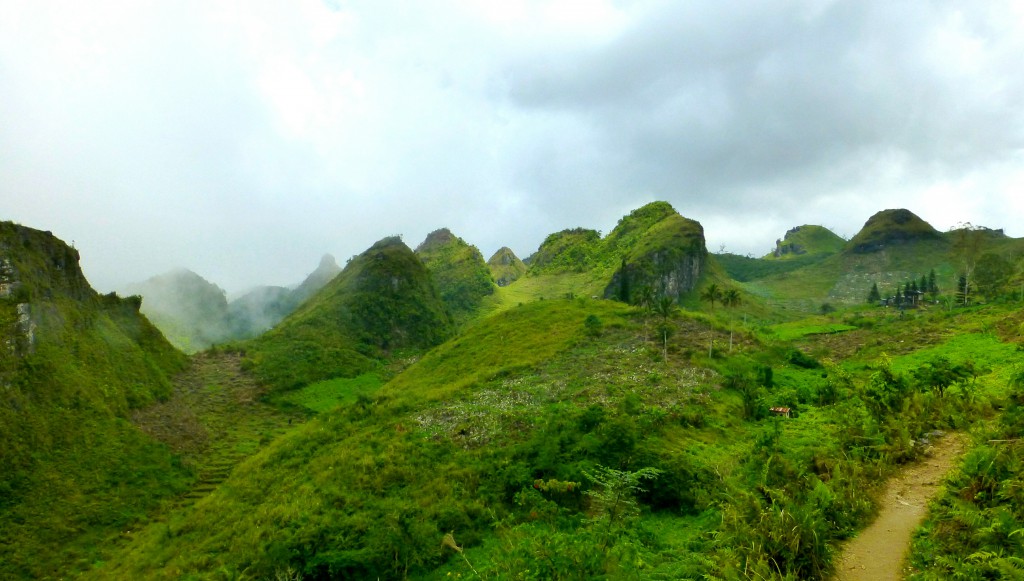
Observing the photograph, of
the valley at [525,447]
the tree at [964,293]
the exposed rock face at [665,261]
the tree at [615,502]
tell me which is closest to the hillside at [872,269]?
the exposed rock face at [665,261]

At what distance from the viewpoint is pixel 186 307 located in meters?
169

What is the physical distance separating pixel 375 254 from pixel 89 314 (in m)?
78.9

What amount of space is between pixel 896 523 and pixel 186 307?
7702 inches

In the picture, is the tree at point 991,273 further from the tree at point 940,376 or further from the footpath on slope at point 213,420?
the footpath on slope at point 213,420

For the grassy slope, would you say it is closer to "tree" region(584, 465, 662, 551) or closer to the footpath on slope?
"tree" region(584, 465, 662, 551)

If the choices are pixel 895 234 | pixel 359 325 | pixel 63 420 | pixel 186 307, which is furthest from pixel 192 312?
pixel 895 234

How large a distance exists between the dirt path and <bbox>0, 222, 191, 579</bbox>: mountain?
51.5 m

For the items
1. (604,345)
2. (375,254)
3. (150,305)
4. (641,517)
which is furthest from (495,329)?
(150,305)

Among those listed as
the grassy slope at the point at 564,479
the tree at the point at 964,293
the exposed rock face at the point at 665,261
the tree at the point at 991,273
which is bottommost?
the grassy slope at the point at 564,479

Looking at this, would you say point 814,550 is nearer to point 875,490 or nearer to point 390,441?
point 875,490

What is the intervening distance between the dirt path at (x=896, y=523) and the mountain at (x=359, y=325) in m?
89.4

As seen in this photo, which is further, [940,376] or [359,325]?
[359,325]

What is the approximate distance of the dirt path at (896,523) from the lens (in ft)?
44.1

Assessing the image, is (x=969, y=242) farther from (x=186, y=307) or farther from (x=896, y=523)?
(x=186, y=307)
